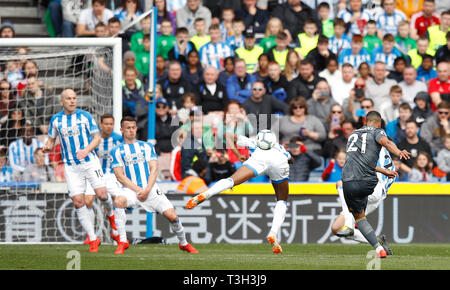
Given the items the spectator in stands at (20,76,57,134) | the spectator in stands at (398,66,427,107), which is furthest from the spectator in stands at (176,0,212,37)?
the spectator in stands at (398,66,427,107)

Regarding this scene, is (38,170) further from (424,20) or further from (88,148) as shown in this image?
(424,20)

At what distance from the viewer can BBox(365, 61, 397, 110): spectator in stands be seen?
60.4 ft

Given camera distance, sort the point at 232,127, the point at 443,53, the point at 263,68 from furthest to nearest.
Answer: the point at 443,53, the point at 263,68, the point at 232,127

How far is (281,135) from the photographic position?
57.5ft

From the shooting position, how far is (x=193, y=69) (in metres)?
18.6

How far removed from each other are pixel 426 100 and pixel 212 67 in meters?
4.17

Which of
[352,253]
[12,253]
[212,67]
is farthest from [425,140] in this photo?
[12,253]

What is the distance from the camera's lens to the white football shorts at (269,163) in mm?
12023

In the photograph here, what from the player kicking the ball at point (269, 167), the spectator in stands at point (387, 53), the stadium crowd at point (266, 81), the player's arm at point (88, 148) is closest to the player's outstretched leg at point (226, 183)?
the player kicking the ball at point (269, 167)

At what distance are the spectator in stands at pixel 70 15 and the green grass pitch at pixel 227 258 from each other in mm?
6622

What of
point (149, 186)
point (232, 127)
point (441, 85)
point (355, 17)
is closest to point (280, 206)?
point (149, 186)

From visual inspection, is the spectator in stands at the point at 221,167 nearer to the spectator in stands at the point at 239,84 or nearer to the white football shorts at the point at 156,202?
the spectator in stands at the point at 239,84

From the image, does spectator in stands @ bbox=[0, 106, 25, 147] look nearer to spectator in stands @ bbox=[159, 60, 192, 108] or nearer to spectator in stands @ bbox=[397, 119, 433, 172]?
spectator in stands @ bbox=[159, 60, 192, 108]

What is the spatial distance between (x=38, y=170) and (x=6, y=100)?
134 centimetres
